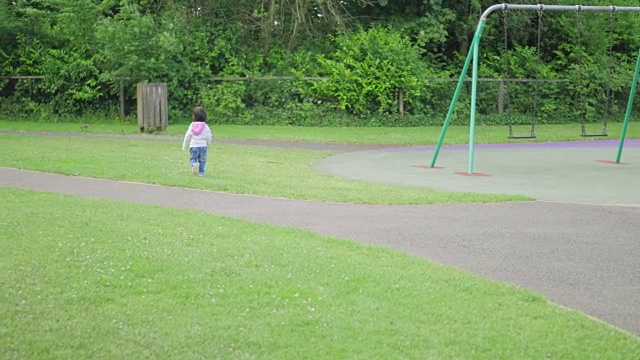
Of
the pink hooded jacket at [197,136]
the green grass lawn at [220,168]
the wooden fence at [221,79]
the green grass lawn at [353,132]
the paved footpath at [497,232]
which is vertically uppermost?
the wooden fence at [221,79]

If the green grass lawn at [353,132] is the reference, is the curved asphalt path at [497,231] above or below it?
below

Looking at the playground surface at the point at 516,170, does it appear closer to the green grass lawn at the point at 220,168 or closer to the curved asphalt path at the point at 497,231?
the green grass lawn at the point at 220,168

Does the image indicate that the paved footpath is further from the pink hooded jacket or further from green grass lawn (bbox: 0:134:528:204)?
the pink hooded jacket

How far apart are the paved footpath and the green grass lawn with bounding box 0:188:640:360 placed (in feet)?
1.59

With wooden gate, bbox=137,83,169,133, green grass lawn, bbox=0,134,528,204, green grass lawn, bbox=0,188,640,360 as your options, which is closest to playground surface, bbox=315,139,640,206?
green grass lawn, bbox=0,134,528,204

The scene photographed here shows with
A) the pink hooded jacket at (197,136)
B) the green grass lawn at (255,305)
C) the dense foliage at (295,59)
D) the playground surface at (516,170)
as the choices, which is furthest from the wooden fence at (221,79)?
the green grass lawn at (255,305)

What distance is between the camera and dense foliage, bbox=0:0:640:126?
29953 millimetres

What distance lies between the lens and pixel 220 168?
16078mm

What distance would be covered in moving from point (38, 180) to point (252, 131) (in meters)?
13.1

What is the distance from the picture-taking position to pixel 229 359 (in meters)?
5.46

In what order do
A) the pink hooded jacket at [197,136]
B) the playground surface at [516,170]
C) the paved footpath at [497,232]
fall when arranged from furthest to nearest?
the pink hooded jacket at [197,136]
the playground surface at [516,170]
the paved footpath at [497,232]

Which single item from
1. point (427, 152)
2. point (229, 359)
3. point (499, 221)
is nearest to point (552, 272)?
point (499, 221)

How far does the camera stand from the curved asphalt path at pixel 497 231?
300 inches

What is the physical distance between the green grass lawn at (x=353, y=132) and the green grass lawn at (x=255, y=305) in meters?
15.6
